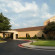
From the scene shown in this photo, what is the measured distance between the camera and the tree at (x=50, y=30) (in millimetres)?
39469

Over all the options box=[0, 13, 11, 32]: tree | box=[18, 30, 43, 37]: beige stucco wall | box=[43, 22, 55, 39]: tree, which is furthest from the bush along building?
box=[0, 13, 11, 32]: tree

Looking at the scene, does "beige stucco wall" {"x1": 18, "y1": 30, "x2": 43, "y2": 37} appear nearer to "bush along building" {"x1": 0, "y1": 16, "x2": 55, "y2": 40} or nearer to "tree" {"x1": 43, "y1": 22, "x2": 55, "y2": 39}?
"bush along building" {"x1": 0, "y1": 16, "x2": 55, "y2": 40}

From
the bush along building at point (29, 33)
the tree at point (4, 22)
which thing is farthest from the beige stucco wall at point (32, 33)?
the tree at point (4, 22)

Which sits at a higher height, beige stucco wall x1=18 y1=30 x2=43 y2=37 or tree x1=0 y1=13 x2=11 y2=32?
tree x1=0 y1=13 x2=11 y2=32

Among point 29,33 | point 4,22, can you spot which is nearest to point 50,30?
point 29,33

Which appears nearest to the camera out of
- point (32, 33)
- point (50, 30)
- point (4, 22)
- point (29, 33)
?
point (4, 22)

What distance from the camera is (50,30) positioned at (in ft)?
134

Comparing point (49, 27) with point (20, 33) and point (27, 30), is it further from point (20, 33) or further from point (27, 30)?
→ point (20, 33)

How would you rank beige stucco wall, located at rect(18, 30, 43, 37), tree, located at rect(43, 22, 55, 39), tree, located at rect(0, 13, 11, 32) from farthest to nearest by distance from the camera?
beige stucco wall, located at rect(18, 30, 43, 37) < tree, located at rect(43, 22, 55, 39) < tree, located at rect(0, 13, 11, 32)

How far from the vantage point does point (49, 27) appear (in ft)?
130

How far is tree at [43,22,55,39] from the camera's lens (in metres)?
39.5

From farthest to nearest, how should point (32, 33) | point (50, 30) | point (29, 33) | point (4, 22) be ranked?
1. point (29, 33)
2. point (32, 33)
3. point (50, 30)
4. point (4, 22)

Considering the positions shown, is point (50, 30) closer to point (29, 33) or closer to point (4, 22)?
point (29, 33)

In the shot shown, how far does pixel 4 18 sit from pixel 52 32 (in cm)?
1943
